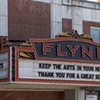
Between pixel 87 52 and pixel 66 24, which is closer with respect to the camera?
pixel 87 52

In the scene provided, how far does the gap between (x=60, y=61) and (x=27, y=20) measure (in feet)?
12.4

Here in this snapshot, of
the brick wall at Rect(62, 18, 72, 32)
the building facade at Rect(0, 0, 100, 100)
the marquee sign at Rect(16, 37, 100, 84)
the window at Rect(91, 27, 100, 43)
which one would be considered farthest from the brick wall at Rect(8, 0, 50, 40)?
the window at Rect(91, 27, 100, 43)

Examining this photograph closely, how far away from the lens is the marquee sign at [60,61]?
1846 centimetres

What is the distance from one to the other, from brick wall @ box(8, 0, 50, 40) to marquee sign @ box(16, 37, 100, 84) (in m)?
2.90

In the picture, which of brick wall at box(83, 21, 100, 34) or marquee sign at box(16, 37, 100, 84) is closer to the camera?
marquee sign at box(16, 37, 100, 84)

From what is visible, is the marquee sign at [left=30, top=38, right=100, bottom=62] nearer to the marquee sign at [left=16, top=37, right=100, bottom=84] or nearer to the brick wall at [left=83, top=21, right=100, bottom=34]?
the marquee sign at [left=16, top=37, right=100, bottom=84]

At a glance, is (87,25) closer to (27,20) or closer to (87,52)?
(27,20)

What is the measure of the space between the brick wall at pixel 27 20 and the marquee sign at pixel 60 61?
2.90 metres

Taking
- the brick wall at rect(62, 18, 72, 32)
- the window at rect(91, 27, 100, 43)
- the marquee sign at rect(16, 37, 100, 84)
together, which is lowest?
the marquee sign at rect(16, 37, 100, 84)

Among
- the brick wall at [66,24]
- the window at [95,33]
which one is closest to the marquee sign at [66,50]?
the brick wall at [66,24]

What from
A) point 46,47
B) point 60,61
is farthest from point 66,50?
point 46,47

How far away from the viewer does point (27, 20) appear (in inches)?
881

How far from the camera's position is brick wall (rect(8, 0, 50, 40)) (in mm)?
21812

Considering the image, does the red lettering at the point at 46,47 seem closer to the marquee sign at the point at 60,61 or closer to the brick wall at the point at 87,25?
the marquee sign at the point at 60,61
